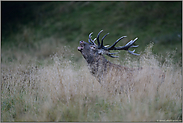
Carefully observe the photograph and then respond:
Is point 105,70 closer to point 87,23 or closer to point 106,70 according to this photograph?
point 106,70

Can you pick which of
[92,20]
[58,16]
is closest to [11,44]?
[58,16]

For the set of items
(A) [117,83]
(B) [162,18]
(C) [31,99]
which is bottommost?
(C) [31,99]

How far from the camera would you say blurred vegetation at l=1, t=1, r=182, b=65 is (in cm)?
1290

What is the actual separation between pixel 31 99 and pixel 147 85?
2.55 metres

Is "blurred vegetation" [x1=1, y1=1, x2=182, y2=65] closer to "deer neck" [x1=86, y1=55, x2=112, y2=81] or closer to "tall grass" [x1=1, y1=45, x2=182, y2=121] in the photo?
"deer neck" [x1=86, y1=55, x2=112, y2=81]

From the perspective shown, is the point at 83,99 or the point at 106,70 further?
the point at 106,70

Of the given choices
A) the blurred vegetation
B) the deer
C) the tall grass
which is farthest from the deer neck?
the blurred vegetation

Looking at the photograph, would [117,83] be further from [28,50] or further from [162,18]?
[162,18]

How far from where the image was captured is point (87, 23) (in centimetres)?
1586

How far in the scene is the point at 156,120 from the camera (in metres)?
3.29

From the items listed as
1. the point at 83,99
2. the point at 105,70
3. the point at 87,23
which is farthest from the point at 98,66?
the point at 87,23

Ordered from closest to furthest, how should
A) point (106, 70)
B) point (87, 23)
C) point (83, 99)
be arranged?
point (83, 99) → point (106, 70) → point (87, 23)

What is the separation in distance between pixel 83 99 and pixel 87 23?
12.5 metres

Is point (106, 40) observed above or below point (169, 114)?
above
